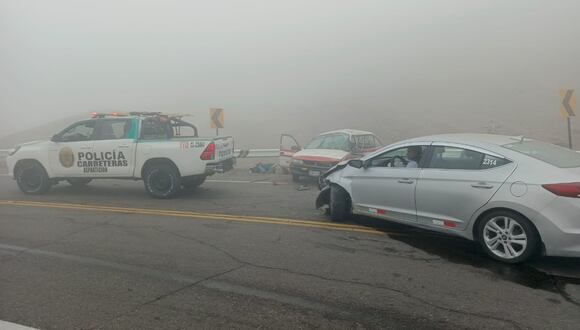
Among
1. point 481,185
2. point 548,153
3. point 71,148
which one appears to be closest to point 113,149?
point 71,148

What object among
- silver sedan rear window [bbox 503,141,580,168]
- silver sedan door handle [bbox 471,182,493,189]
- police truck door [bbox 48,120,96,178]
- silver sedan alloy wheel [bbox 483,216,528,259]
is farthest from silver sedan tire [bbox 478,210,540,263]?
police truck door [bbox 48,120,96,178]

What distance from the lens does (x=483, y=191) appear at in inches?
226

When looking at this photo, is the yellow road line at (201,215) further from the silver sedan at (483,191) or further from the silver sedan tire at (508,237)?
the silver sedan tire at (508,237)

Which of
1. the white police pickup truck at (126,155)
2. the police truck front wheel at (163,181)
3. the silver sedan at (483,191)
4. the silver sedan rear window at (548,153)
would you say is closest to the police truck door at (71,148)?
the white police pickup truck at (126,155)

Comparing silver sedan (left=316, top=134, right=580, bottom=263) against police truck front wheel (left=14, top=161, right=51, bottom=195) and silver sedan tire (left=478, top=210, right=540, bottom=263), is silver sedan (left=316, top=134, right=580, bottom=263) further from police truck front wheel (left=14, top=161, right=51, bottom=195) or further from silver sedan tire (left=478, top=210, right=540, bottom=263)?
police truck front wheel (left=14, top=161, right=51, bottom=195)

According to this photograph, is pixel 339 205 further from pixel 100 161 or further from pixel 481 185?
pixel 100 161

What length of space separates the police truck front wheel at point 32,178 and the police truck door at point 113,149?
46.0 inches

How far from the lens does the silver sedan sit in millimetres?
5188

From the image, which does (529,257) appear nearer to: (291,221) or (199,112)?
(291,221)

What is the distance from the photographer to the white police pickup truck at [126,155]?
10.2 metres

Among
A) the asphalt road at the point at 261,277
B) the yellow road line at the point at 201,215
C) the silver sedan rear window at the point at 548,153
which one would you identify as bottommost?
the asphalt road at the point at 261,277

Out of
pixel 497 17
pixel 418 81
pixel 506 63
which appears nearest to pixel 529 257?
pixel 418 81

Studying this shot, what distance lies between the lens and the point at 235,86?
72250 mm

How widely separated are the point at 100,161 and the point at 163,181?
5.10 ft
